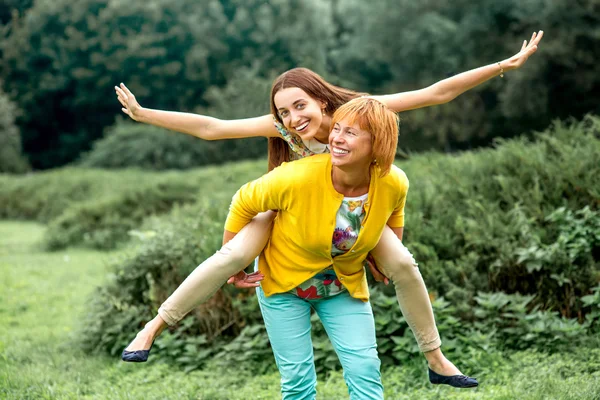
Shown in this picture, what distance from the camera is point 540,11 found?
2616 centimetres

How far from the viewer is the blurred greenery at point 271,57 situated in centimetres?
2622

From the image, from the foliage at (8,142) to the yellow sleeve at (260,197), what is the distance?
30413 millimetres

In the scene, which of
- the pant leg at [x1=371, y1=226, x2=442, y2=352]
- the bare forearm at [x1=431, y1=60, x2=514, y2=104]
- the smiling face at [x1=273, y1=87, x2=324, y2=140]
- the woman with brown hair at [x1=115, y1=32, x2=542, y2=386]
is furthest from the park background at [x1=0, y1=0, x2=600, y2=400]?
the smiling face at [x1=273, y1=87, x2=324, y2=140]

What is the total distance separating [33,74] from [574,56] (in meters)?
28.7

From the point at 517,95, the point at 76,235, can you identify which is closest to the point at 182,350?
the point at 76,235

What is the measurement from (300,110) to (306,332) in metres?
1.06

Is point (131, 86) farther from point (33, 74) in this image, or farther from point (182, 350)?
point (182, 350)

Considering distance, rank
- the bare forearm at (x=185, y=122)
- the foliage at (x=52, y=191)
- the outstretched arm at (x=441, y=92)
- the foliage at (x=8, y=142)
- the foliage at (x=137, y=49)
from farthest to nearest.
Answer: the foliage at (x=137, y=49), the foliage at (x=8, y=142), the foliage at (x=52, y=191), the bare forearm at (x=185, y=122), the outstretched arm at (x=441, y=92)

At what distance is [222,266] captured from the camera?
343 centimetres

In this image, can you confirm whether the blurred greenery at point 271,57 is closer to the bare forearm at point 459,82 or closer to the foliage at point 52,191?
the foliage at point 52,191

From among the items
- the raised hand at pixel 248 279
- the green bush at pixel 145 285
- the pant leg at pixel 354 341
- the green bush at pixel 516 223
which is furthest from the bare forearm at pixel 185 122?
the green bush at pixel 516 223

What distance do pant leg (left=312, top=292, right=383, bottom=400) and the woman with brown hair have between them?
26 centimetres

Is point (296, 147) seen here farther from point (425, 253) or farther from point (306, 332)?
point (425, 253)

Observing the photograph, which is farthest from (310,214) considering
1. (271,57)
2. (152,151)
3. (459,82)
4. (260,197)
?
(271,57)
